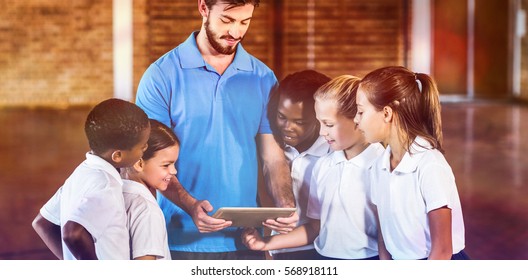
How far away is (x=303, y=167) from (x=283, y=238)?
0.26 meters

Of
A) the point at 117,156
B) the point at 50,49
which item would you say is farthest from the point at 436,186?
the point at 50,49

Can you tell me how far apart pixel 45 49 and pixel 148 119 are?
7264mm

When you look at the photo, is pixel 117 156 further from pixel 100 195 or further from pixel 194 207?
pixel 194 207

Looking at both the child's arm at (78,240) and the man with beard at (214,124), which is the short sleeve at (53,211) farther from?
the man with beard at (214,124)

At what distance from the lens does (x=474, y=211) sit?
5.19 metres

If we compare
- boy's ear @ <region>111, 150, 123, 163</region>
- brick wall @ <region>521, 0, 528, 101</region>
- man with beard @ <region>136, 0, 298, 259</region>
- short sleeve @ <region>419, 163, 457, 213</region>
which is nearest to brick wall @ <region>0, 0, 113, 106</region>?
brick wall @ <region>521, 0, 528, 101</region>

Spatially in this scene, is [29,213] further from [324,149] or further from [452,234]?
[452,234]

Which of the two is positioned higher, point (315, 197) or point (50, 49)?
point (50, 49)

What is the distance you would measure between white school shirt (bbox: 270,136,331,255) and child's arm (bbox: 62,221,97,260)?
72cm

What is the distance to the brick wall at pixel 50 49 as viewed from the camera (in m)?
9.83

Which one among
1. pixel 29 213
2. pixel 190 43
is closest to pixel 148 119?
pixel 190 43

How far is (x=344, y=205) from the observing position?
10.0 feet

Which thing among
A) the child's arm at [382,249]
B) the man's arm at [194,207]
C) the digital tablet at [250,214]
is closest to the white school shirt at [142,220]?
the man's arm at [194,207]

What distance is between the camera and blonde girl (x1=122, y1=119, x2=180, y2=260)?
115 inches
